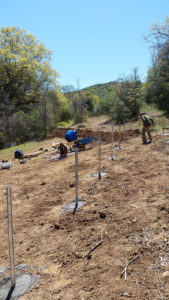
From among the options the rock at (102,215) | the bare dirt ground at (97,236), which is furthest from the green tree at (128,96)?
the rock at (102,215)

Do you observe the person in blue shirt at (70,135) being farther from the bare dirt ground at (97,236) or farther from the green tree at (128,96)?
the green tree at (128,96)

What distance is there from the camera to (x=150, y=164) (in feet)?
22.8

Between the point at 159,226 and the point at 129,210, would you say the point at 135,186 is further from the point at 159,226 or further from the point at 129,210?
the point at 159,226

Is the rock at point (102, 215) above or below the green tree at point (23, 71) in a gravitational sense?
below

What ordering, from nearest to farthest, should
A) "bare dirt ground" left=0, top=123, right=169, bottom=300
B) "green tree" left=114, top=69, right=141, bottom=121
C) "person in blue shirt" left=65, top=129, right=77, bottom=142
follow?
"bare dirt ground" left=0, top=123, right=169, bottom=300 < "person in blue shirt" left=65, top=129, right=77, bottom=142 < "green tree" left=114, top=69, right=141, bottom=121

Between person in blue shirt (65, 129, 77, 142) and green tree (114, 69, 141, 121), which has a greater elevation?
green tree (114, 69, 141, 121)

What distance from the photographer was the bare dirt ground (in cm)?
258

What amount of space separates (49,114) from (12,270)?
1848cm

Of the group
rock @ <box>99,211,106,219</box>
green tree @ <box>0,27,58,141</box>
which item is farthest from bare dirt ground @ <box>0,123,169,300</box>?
green tree @ <box>0,27,58,141</box>

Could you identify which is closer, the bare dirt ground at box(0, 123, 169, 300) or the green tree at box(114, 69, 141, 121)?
the bare dirt ground at box(0, 123, 169, 300)

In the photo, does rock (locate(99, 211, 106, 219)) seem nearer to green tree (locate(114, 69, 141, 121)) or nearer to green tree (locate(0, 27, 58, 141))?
green tree (locate(114, 69, 141, 121))

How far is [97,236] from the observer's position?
355 cm

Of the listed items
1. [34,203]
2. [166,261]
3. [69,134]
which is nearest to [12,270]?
[166,261]

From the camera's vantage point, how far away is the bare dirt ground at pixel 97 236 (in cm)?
258
